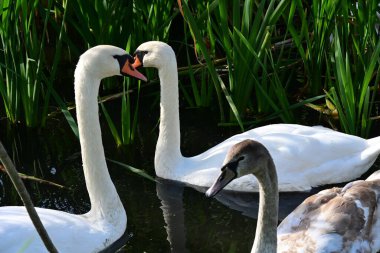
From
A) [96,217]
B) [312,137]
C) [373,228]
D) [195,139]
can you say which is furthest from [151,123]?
[373,228]

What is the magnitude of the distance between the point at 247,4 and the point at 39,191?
2.29 metres

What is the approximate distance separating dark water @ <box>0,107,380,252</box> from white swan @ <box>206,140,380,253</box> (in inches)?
19.9

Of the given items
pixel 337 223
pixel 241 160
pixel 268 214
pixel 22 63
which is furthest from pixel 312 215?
pixel 22 63

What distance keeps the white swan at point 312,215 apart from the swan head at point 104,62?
1512mm

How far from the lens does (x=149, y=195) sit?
6316 mm

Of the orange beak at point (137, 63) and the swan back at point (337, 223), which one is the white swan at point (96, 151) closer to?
the orange beak at point (137, 63)

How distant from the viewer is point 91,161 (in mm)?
5477

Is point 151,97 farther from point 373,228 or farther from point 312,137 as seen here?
point 373,228

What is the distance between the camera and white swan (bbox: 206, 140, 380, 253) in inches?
169

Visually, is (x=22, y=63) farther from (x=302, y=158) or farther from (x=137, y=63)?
(x=302, y=158)

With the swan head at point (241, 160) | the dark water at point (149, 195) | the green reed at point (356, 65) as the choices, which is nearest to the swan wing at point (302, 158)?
the dark water at point (149, 195)

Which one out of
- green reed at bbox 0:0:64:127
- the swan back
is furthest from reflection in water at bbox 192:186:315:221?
green reed at bbox 0:0:64:127

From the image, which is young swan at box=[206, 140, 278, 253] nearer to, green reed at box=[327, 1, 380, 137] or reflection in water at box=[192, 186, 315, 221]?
reflection in water at box=[192, 186, 315, 221]

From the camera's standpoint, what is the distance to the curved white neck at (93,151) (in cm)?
541
